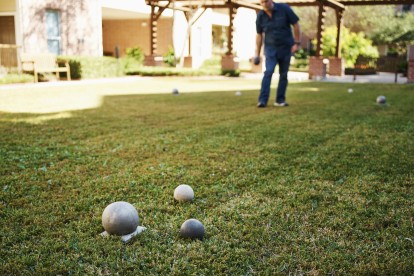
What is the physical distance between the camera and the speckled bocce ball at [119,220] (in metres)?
2.27

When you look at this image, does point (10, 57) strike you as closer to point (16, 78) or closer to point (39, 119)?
point (16, 78)

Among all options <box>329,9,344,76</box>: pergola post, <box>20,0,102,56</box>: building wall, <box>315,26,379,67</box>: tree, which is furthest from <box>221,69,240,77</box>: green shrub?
<box>315,26,379,67</box>: tree

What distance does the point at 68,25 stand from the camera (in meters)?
17.4

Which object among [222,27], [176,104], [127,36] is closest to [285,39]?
[176,104]

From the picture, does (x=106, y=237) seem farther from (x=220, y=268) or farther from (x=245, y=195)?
(x=245, y=195)

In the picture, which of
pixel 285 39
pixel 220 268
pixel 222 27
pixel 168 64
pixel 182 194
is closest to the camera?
pixel 220 268

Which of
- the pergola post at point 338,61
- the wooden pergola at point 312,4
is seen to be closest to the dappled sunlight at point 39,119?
the wooden pergola at point 312,4

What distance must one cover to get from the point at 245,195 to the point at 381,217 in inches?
35.7

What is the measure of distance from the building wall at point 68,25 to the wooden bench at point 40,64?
6.13 feet

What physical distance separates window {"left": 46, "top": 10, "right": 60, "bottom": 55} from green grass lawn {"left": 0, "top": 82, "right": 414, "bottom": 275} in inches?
471

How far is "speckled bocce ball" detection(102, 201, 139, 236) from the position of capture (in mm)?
2266

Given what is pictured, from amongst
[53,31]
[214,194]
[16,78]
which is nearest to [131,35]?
[53,31]

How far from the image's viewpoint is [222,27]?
32.7 meters

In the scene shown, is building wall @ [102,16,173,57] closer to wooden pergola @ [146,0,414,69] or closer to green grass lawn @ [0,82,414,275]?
wooden pergola @ [146,0,414,69]
